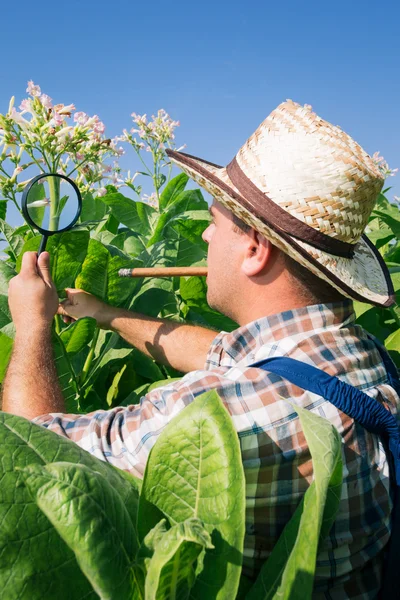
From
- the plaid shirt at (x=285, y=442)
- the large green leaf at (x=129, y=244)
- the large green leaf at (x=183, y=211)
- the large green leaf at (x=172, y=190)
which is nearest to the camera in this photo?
the plaid shirt at (x=285, y=442)

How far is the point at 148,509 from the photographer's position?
823 millimetres

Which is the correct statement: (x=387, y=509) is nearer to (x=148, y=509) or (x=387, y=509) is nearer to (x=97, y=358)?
(x=148, y=509)

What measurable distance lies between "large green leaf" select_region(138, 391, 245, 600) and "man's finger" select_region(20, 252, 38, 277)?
4.14ft

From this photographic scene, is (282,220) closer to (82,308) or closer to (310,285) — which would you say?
(310,285)

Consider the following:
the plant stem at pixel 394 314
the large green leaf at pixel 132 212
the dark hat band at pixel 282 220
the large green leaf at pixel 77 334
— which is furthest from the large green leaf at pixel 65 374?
the plant stem at pixel 394 314

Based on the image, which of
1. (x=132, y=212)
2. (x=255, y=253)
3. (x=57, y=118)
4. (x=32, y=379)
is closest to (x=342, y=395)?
(x=255, y=253)

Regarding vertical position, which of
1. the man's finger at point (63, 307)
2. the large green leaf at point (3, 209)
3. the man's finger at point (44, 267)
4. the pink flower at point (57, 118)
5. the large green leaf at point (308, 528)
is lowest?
the large green leaf at point (308, 528)

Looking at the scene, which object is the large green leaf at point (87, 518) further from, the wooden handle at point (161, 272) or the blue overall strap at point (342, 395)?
the wooden handle at point (161, 272)

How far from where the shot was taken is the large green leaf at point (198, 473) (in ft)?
2.58

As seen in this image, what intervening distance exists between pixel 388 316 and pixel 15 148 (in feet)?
6.44

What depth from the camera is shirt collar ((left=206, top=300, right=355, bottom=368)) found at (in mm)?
1530

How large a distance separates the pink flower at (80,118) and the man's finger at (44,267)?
0.63 m

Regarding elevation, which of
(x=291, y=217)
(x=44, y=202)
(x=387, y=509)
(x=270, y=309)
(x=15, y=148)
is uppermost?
(x=15, y=148)

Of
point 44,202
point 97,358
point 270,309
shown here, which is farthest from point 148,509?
point 97,358
